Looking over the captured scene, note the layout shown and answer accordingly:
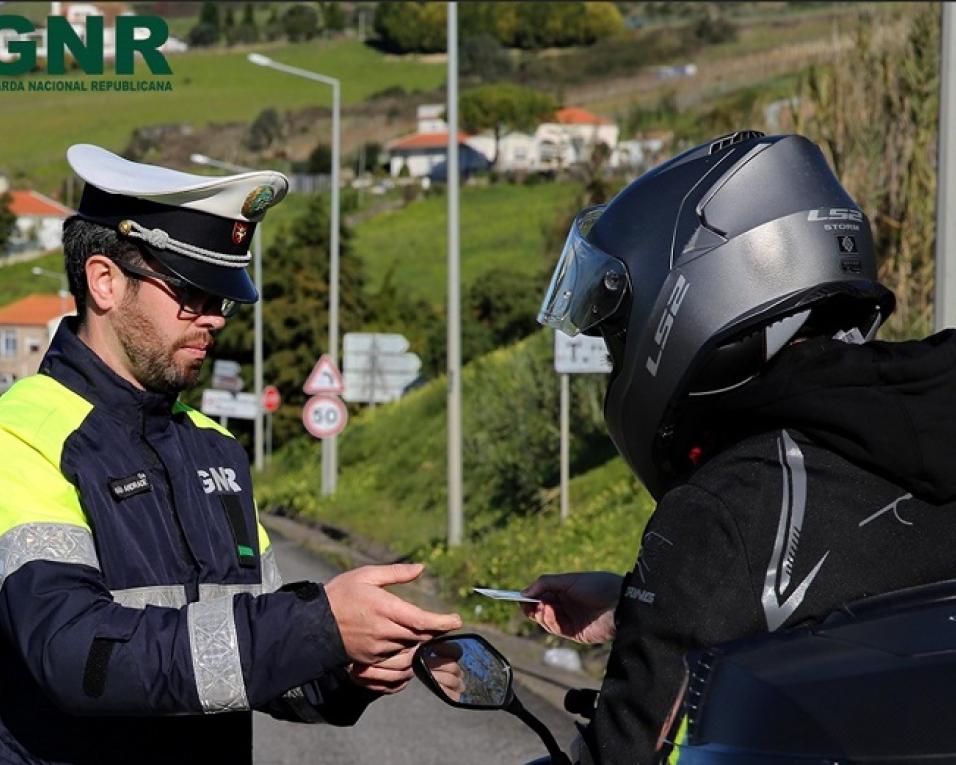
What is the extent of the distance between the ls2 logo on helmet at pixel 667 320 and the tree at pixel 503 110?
7973 centimetres

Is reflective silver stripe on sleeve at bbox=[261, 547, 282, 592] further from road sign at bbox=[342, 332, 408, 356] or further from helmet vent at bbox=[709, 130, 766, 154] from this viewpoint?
road sign at bbox=[342, 332, 408, 356]

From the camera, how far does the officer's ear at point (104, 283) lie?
3000 millimetres

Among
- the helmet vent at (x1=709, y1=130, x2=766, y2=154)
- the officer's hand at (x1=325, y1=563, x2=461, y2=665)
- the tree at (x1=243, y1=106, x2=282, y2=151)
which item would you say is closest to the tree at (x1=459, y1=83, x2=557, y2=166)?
the tree at (x1=243, y1=106, x2=282, y2=151)

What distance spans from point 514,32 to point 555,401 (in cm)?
10679

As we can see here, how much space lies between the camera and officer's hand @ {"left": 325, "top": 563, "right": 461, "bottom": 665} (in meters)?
2.50

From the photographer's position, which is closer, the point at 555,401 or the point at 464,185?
the point at 555,401

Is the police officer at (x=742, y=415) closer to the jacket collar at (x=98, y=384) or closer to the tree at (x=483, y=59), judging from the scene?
the jacket collar at (x=98, y=384)

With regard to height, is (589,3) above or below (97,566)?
below

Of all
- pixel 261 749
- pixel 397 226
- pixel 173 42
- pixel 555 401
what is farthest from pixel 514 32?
pixel 261 749

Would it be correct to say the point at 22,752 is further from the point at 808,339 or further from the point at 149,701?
the point at 808,339

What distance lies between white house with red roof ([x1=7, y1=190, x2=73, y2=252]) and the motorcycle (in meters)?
51.3

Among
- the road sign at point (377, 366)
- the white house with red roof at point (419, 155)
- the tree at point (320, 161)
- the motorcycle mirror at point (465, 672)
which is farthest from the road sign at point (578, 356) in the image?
the white house with red roof at point (419, 155)

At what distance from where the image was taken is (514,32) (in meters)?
124

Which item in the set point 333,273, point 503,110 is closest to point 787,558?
point 333,273
